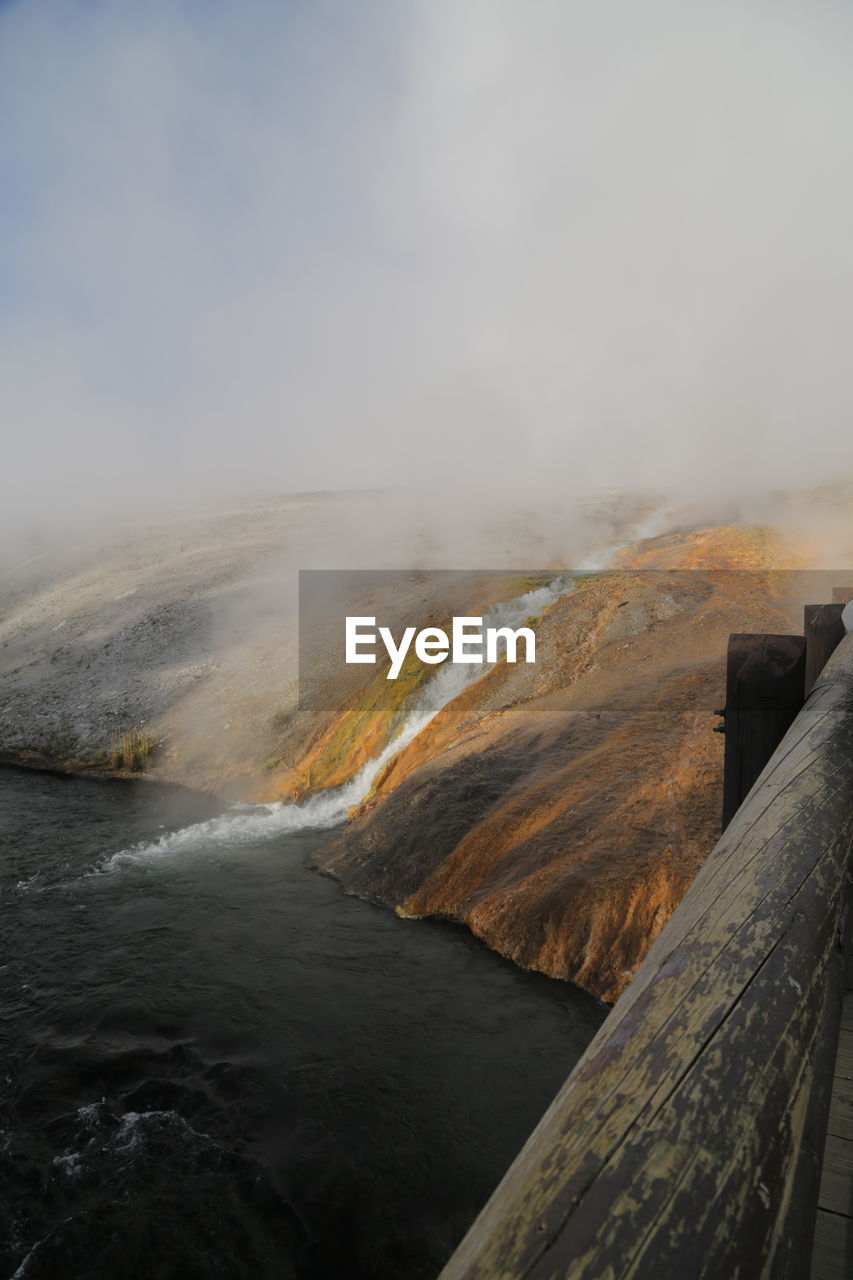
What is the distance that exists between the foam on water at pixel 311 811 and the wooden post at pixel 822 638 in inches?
445

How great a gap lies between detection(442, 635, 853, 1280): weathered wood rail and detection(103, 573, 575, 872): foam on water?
1272 centimetres

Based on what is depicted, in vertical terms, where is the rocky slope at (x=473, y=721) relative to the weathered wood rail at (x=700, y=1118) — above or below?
below

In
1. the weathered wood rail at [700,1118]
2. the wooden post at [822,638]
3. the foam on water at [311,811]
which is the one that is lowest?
the foam on water at [311,811]

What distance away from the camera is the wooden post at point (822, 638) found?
4.37 m

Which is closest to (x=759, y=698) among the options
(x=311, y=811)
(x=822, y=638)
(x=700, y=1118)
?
(x=822, y=638)

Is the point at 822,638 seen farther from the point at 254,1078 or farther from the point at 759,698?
the point at 254,1078

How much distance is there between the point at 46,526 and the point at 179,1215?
5305cm

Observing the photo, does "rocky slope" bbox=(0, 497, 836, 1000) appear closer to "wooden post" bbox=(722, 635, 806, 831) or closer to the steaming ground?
the steaming ground

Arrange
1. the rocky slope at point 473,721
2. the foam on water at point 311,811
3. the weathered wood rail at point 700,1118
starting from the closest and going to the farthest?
the weathered wood rail at point 700,1118
the rocky slope at point 473,721
the foam on water at point 311,811

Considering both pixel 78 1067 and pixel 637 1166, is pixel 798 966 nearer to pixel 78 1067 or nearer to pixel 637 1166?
pixel 637 1166

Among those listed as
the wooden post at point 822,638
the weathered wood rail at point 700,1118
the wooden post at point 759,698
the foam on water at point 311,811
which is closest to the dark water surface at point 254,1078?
A: the foam on water at point 311,811

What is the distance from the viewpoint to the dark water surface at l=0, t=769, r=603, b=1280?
5254mm

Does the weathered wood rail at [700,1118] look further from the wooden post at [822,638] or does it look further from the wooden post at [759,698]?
the wooden post at [822,638]

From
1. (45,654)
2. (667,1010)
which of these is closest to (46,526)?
(45,654)
